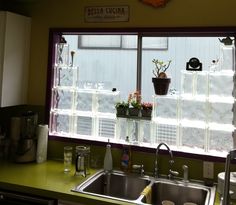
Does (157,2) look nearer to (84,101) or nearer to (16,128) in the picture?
(84,101)

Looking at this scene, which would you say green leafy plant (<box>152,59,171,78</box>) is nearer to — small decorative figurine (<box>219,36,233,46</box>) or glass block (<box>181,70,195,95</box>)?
glass block (<box>181,70,195,95</box>)

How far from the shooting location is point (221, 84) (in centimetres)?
217

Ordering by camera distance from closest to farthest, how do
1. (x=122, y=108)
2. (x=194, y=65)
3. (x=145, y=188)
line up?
1. (x=145, y=188)
2. (x=194, y=65)
3. (x=122, y=108)

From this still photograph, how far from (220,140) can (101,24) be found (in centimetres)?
136

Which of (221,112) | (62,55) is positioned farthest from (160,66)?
(62,55)

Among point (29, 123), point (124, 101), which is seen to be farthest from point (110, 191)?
point (29, 123)

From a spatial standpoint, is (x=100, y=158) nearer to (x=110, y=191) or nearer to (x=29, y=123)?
(x=110, y=191)

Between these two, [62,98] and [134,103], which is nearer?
[134,103]

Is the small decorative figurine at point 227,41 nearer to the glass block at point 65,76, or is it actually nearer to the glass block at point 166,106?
the glass block at point 166,106

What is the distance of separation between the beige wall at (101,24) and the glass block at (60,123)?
0.17m

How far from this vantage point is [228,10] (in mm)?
2090

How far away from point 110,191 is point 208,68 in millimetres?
1229

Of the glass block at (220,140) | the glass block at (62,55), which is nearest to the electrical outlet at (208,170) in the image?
the glass block at (220,140)

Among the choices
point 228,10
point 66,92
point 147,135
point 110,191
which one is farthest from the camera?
point 66,92
